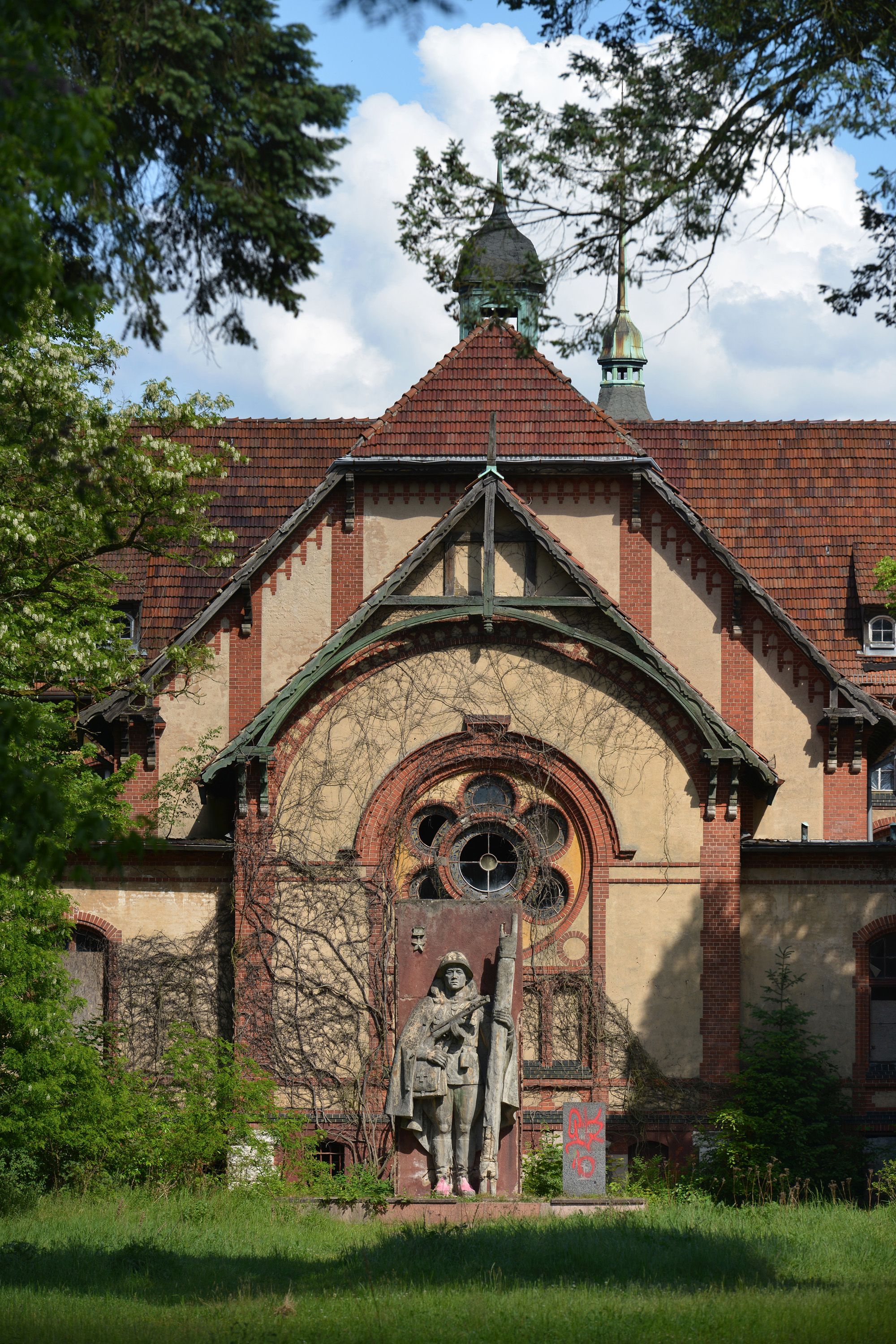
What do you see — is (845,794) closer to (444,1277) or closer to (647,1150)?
(647,1150)

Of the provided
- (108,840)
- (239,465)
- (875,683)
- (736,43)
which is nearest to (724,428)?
(875,683)

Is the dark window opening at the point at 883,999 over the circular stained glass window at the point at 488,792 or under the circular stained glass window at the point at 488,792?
under

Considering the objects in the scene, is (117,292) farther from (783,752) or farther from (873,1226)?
(783,752)

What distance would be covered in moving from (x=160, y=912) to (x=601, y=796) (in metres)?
6.20

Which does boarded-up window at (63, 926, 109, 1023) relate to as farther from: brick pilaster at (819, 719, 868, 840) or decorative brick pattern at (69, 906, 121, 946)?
brick pilaster at (819, 719, 868, 840)

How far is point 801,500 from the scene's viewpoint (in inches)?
1121

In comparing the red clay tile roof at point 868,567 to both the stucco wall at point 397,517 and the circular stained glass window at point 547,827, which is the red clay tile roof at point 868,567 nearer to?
the stucco wall at point 397,517

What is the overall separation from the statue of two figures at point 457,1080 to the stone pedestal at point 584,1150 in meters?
0.79

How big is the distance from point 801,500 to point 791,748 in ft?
18.4

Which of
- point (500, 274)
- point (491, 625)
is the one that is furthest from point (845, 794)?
point (500, 274)

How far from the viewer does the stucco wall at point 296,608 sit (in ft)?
82.2

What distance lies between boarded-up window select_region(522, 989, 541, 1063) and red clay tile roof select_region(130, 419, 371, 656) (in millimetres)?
8343

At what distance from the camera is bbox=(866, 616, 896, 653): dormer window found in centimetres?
2705

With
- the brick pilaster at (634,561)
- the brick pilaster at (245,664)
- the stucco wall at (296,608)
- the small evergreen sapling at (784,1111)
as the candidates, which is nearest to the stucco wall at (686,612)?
the brick pilaster at (634,561)
